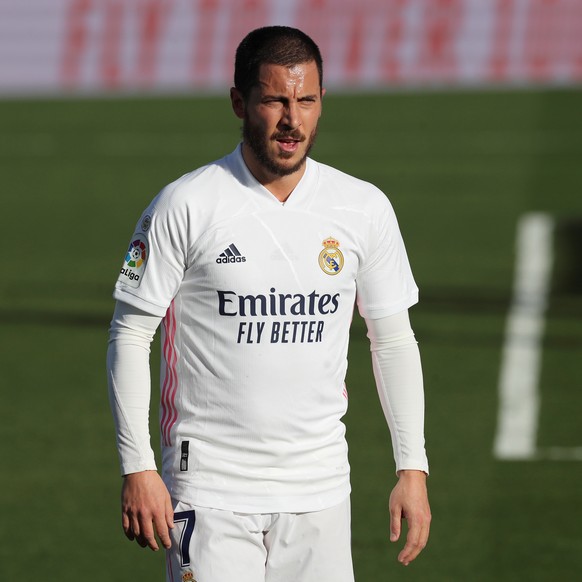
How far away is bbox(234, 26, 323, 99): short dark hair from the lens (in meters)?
4.29

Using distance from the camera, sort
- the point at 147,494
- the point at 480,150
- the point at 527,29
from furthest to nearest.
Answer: the point at 527,29
the point at 480,150
the point at 147,494

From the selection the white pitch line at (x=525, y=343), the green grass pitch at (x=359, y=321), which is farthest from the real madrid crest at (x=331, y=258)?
the white pitch line at (x=525, y=343)

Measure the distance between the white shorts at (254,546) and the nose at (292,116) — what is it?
1.13m

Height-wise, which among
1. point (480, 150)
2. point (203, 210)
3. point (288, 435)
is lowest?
point (288, 435)

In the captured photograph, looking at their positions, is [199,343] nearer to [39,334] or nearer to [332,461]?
[332,461]

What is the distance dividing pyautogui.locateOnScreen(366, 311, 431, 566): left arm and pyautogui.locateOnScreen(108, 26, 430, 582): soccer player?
0.07 metres

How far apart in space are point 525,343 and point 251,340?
817 cm

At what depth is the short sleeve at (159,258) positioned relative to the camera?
4266mm

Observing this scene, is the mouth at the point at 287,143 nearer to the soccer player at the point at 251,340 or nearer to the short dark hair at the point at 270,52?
the soccer player at the point at 251,340

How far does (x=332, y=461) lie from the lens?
14.6 feet

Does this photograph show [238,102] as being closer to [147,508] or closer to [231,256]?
[231,256]

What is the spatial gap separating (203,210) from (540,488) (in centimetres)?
516

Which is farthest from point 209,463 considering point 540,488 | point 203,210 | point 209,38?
point 209,38

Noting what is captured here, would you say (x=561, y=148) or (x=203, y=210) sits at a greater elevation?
(x=561, y=148)
